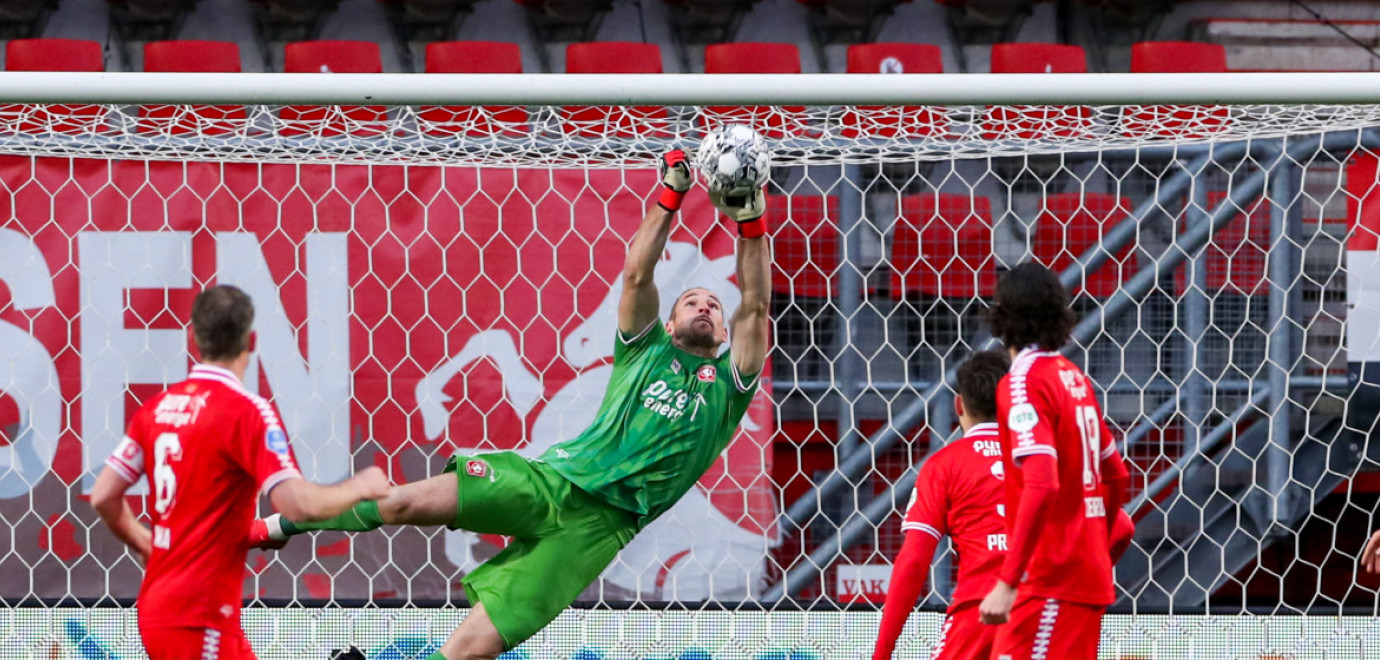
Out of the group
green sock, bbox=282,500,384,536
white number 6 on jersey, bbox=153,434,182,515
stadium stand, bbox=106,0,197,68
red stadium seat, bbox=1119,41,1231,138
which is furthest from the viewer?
stadium stand, bbox=106,0,197,68

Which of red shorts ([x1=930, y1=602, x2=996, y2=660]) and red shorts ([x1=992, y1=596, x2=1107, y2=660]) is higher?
red shorts ([x1=992, y1=596, x2=1107, y2=660])

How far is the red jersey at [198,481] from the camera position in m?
2.87

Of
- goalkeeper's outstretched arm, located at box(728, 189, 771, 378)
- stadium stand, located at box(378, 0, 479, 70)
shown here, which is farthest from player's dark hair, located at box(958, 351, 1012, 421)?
stadium stand, located at box(378, 0, 479, 70)

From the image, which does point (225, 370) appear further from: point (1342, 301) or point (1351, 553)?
point (1351, 553)

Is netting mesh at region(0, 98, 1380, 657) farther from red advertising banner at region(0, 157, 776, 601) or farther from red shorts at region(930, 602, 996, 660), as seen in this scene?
red shorts at region(930, 602, 996, 660)

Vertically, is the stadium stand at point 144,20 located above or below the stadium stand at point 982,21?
above

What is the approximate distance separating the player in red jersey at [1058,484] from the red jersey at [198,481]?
149 cm

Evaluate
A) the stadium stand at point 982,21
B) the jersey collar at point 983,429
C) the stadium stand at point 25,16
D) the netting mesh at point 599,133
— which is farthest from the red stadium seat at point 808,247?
the stadium stand at point 25,16

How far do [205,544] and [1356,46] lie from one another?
24.8ft

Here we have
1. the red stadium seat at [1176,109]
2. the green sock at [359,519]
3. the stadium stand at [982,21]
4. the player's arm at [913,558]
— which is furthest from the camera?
the stadium stand at [982,21]

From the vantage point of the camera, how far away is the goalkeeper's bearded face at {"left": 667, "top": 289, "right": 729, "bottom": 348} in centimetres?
378

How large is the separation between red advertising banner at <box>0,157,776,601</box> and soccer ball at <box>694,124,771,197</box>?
3.49ft

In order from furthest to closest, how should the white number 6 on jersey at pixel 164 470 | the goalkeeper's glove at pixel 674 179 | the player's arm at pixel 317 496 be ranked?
the goalkeeper's glove at pixel 674 179 < the white number 6 on jersey at pixel 164 470 < the player's arm at pixel 317 496

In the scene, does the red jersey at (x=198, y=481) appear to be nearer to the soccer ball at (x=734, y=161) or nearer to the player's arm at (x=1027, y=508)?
the soccer ball at (x=734, y=161)
